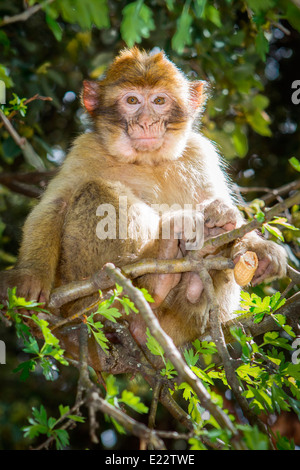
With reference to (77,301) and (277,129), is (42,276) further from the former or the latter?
(277,129)

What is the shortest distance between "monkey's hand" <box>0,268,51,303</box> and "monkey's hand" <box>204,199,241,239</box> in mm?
1013

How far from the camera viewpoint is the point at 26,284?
3238 mm

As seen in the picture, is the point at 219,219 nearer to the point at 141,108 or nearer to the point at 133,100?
the point at 141,108

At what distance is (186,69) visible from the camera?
4.93m

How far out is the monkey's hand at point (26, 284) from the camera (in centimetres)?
321

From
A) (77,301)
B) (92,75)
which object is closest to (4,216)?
(92,75)

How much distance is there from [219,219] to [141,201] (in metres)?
0.69

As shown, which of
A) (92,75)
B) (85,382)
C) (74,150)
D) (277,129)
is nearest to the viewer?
(85,382)

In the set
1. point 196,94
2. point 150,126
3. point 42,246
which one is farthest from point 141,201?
point 196,94

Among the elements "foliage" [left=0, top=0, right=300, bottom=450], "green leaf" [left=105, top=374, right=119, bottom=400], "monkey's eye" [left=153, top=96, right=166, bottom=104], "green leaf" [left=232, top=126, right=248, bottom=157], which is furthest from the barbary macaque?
"green leaf" [left=105, top=374, right=119, bottom=400]

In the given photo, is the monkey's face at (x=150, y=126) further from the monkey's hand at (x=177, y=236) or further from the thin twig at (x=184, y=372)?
the thin twig at (x=184, y=372)

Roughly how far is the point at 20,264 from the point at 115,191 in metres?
0.77

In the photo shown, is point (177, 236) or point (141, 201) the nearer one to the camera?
point (177, 236)

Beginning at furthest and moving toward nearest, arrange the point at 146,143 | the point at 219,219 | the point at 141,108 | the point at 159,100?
1. the point at 159,100
2. the point at 141,108
3. the point at 146,143
4. the point at 219,219
